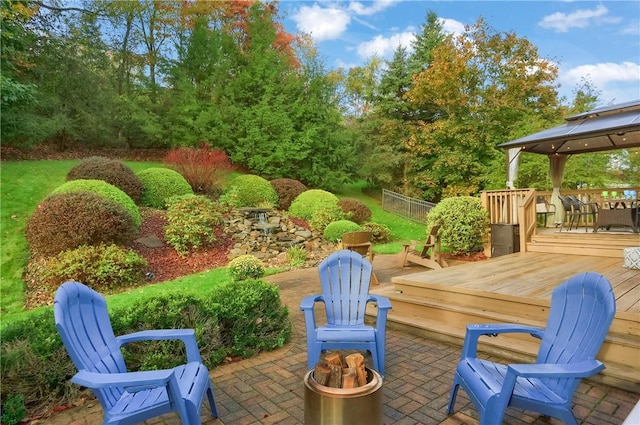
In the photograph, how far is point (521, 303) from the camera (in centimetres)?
341

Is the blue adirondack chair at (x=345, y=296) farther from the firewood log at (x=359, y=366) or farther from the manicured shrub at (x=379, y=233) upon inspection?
the manicured shrub at (x=379, y=233)

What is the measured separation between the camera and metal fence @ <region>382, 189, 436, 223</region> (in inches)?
600

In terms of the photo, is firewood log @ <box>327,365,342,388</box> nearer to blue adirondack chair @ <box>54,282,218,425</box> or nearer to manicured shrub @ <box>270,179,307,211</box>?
blue adirondack chair @ <box>54,282,218,425</box>

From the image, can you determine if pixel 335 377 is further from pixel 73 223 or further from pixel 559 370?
pixel 73 223

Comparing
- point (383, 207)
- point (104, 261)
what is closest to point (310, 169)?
point (383, 207)

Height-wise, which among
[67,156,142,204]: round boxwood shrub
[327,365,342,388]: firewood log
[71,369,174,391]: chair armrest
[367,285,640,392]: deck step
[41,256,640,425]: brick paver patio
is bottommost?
[41,256,640,425]: brick paver patio

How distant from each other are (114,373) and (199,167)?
9.49m

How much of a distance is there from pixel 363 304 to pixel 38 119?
12.5 m

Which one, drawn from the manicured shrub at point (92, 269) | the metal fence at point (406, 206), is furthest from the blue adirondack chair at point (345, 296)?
the metal fence at point (406, 206)

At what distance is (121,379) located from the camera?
63.6 inches

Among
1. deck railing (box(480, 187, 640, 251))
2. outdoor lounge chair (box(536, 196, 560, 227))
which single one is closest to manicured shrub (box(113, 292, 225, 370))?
deck railing (box(480, 187, 640, 251))

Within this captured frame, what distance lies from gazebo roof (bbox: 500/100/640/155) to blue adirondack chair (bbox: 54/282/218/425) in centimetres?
689

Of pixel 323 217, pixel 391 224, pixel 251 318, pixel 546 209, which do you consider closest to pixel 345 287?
pixel 251 318

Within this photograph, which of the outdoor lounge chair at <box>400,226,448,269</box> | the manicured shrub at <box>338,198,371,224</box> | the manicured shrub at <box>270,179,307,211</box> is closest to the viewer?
the outdoor lounge chair at <box>400,226,448,269</box>
